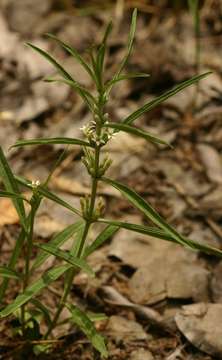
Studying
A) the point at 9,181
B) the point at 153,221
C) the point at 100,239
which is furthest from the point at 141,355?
the point at 9,181

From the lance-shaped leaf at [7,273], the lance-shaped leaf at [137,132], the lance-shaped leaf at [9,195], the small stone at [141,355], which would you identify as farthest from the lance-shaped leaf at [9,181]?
the small stone at [141,355]

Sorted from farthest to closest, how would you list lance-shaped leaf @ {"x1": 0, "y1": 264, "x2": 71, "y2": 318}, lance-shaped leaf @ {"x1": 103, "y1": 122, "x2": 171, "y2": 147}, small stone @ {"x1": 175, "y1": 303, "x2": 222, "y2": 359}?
small stone @ {"x1": 175, "y1": 303, "x2": 222, "y2": 359} → lance-shaped leaf @ {"x1": 0, "y1": 264, "x2": 71, "y2": 318} → lance-shaped leaf @ {"x1": 103, "y1": 122, "x2": 171, "y2": 147}

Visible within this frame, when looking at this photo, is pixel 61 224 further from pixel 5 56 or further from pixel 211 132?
pixel 5 56

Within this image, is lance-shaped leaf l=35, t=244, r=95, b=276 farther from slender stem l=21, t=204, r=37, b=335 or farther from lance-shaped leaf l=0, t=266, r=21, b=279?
lance-shaped leaf l=0, t=266, r=21, b=279

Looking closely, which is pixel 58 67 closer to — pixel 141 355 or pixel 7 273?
pixel 7 273

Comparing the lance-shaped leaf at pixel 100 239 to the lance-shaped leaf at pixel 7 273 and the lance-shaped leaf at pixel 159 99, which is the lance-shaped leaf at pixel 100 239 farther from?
the lance-shaped leaf at pixel 159 99

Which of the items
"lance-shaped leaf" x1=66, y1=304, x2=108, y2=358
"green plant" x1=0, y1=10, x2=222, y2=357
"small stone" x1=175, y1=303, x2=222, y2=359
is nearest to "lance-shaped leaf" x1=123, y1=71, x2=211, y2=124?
"green plant" x1=0, y1=10, x2=222, y2=357

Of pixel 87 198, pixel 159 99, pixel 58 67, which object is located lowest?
pixel 87 198

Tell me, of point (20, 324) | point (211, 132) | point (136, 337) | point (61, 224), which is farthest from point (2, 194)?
point (211, 132)
